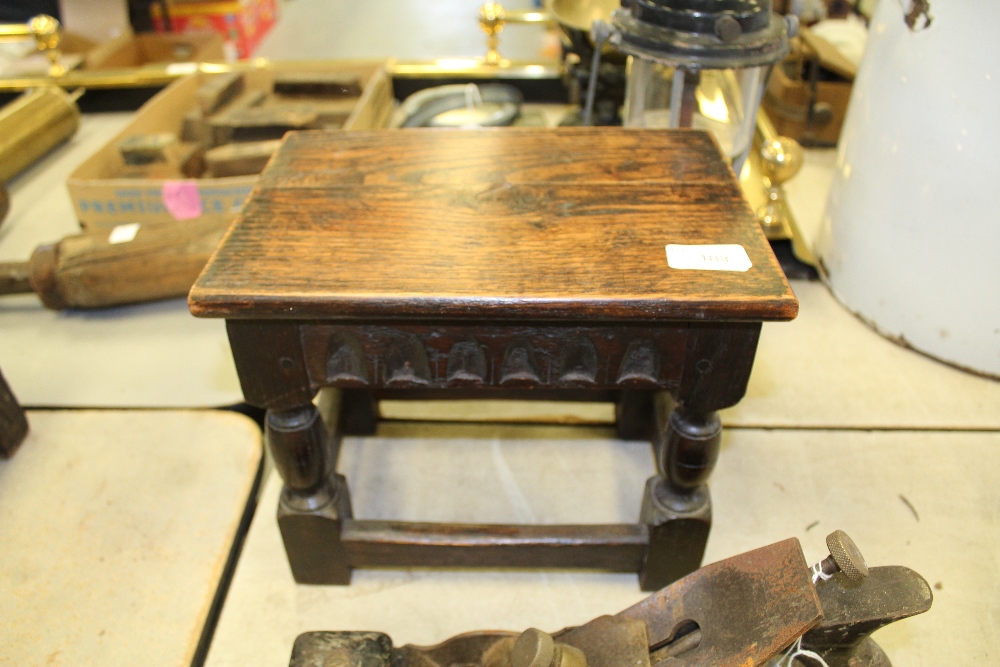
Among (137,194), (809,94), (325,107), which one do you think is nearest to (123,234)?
(137,194)

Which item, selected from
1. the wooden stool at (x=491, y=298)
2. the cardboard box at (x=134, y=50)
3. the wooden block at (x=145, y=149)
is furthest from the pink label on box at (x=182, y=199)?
the cardboard box at (x=134, y=50)

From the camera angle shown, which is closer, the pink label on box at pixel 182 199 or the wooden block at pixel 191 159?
the pink label on box at pixel 182 199

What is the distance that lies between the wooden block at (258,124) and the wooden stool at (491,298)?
2.73 feet

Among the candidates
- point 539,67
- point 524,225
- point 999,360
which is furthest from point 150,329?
point 999,360

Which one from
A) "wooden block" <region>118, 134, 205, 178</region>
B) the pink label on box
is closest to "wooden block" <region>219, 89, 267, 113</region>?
"wooden block" <region>118, 134, 205, 178</region>

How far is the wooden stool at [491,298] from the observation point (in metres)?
0.70

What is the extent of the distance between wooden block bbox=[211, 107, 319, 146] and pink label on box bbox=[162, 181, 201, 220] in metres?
0.36

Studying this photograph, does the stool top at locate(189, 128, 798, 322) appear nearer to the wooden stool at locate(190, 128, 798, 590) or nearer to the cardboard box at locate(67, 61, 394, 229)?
the wooden stool at locate(190, 128, 798, 590)

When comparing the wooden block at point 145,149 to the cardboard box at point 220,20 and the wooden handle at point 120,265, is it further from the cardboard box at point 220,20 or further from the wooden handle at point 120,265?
the cardboard box at point 220,20

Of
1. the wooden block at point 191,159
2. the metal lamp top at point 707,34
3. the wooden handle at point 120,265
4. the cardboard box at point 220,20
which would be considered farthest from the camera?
the cardboard box at point 220,20

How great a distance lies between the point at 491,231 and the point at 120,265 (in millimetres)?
888

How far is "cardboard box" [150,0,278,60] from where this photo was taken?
2643mm

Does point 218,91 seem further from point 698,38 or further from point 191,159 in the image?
point 698,38

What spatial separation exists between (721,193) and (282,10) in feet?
10.3
